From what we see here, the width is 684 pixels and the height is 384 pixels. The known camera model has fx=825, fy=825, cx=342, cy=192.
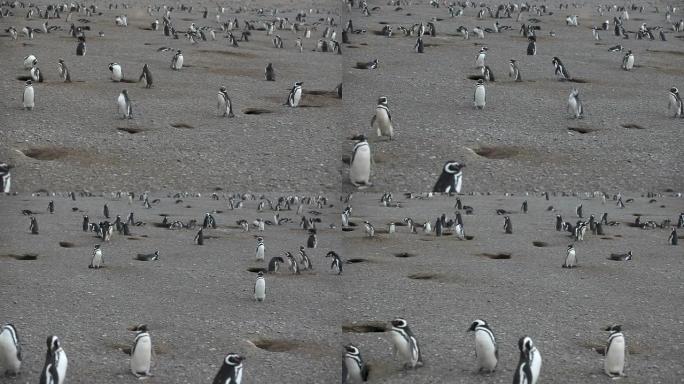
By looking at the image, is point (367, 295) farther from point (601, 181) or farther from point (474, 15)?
point (474, 15)

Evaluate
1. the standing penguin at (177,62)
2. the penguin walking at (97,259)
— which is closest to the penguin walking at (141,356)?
the penguin walking at (97,259)

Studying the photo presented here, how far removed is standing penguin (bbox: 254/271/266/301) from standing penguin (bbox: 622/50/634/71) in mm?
3529

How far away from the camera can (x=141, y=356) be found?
4.37 meters

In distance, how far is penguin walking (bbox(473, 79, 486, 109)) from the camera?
5.65m

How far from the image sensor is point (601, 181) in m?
4.48

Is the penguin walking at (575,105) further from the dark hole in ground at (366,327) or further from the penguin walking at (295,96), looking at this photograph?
the dark hole in ground at (366,327)

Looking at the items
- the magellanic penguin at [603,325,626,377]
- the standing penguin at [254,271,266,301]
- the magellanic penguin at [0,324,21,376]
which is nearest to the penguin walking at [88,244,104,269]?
the standing penguin at [254,271,266,301]

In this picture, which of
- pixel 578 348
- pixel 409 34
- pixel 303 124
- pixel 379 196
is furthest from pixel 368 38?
pixel 578 348

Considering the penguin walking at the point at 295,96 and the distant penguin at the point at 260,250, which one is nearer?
the penguin walking at the point at 295,96

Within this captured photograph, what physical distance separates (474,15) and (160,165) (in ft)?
21.5

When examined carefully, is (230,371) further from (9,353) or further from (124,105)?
(124,105)

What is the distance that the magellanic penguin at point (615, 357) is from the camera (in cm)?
422

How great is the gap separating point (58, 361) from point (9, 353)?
0.28m

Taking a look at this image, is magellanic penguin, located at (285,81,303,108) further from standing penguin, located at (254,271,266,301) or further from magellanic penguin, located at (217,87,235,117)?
standing penguin, located at (254,271,266,301)
